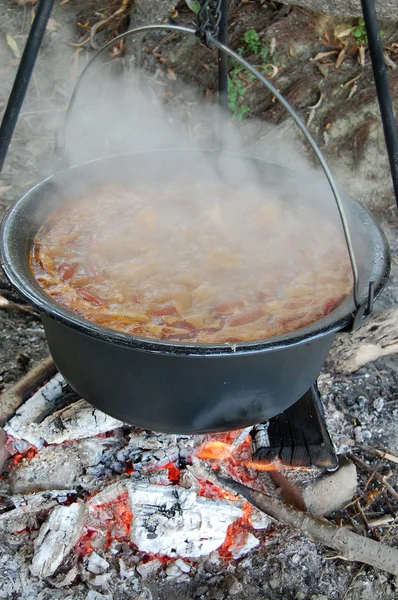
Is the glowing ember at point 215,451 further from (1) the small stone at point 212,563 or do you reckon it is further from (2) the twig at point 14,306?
(2) the twig at point 14,306

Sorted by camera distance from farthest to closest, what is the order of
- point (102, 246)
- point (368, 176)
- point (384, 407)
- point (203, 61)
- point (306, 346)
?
point (203, 61) < point (368, 176) < point (384, 407) < point (102, 246) < point (306, 346)

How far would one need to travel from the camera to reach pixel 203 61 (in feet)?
17.9

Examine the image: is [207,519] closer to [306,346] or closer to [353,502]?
[353,502]

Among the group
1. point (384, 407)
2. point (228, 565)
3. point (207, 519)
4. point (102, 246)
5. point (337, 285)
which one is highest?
point (102, 246)

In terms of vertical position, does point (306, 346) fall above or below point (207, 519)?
above

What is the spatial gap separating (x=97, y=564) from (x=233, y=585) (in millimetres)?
585

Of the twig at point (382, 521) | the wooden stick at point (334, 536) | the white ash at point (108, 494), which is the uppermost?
the white ash at point (108, 494)

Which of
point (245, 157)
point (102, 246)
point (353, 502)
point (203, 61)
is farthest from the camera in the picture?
point (203, 61)

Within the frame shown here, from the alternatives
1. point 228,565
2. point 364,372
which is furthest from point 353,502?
point 364,372

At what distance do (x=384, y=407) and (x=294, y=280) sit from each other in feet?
4.16

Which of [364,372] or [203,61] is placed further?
[203,61]

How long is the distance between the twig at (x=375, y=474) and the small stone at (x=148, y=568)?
1.15 m

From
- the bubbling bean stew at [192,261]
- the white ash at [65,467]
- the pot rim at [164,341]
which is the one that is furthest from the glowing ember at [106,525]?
the pot rim at [164,341]

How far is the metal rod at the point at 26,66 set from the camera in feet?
8.13
